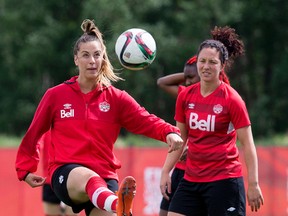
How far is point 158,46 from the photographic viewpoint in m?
32.1

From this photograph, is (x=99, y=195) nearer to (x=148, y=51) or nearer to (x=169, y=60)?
(x=148, y=51)

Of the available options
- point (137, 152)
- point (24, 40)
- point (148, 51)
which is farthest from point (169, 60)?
point (148, 51)

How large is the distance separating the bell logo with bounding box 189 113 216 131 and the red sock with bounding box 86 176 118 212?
1.02m

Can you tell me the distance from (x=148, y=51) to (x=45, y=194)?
3.37 metres

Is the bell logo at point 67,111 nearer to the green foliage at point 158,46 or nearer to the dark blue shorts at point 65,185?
the dark blue shorts at point 65,185

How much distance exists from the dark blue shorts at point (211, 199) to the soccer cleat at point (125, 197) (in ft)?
2.61

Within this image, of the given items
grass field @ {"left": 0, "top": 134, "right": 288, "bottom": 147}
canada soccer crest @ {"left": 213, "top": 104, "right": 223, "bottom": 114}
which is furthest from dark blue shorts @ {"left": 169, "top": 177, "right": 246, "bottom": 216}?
grass field @ {"left": 0, "top": 134, "right": 288, "bottom": 147}

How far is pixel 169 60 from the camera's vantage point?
106 ft

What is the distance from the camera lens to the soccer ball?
24.2ft

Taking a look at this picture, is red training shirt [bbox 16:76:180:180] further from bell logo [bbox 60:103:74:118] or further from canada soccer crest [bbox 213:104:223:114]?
canada soccer crest [bbox 213:104:223:114]

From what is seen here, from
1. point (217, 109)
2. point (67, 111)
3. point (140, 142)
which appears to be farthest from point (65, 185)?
point (140, 142)

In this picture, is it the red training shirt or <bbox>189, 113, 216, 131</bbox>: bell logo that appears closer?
the red training shirt

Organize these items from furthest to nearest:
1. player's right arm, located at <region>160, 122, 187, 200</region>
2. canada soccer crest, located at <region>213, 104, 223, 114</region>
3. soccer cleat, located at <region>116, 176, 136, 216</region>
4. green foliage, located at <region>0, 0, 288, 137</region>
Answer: green foliage, located at <region>0, 0, 288, 137</region> < player's right arm, located at <region>160, 122, 187, 200</region> < canada soccer crest, located at <region>213, 104, 223, 114</region> < soccer cleat, located at <region>116, 176, 136, 216</region>

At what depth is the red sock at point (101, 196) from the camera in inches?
246
